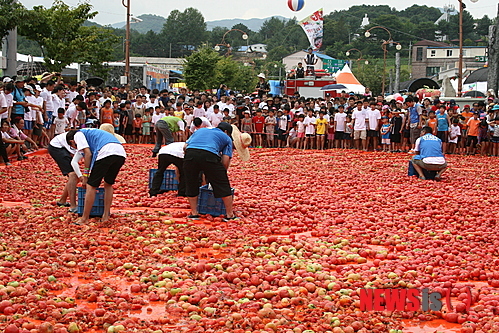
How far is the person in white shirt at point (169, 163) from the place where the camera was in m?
10.6

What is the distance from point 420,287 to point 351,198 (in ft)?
19.0

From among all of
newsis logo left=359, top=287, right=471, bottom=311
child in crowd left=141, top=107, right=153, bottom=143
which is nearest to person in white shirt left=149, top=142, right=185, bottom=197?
newsis logo left=359, top=287, right=471, bottom=311

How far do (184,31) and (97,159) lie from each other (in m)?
150

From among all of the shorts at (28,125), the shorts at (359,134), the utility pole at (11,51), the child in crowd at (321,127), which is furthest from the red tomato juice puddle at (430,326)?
the utility pole at (11,51)

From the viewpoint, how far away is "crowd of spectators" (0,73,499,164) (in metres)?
19.2

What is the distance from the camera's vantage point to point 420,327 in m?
5.34

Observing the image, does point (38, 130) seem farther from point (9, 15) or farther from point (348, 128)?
point (348, 128)

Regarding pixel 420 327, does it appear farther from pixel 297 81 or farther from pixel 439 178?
pixel 297 81

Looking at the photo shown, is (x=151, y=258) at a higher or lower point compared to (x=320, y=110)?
lower

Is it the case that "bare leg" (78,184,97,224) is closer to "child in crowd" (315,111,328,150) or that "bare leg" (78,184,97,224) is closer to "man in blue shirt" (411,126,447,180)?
"man in blue shirt" (411,126,447,180)

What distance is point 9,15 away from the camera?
75.1ft

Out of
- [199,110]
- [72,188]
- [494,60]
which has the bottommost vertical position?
[72,188]

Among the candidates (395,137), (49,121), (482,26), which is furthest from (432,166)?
(482,26)

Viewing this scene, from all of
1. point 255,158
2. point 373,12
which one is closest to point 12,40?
point 255,158
